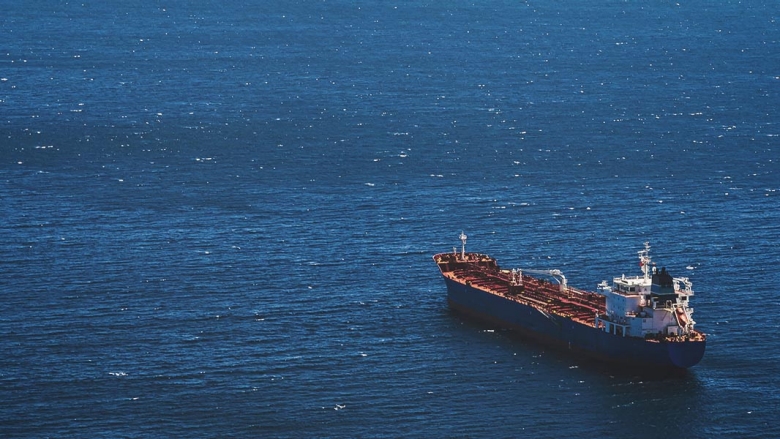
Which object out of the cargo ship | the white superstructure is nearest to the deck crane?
the cargo ship

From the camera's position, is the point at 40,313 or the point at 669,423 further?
the point at 40,313

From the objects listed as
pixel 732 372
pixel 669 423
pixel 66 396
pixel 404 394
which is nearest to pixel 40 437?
pixel 66 396

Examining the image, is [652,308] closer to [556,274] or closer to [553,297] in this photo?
[553,297]

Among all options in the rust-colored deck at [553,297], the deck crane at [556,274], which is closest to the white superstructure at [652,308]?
the rust-colored deck at [553,297]

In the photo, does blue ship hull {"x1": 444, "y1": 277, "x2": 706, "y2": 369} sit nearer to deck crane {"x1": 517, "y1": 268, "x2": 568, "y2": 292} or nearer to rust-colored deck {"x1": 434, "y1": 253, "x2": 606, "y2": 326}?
rust-colored deck {"x1": 434, "y1": 253, "x2": 606, "y2": 326}

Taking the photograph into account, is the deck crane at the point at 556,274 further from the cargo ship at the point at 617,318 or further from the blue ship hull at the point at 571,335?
the blue ship hull at the point at 571,335

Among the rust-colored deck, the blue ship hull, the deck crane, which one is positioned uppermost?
the deck crane

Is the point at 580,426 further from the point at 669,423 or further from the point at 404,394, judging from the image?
the point at 404,394
